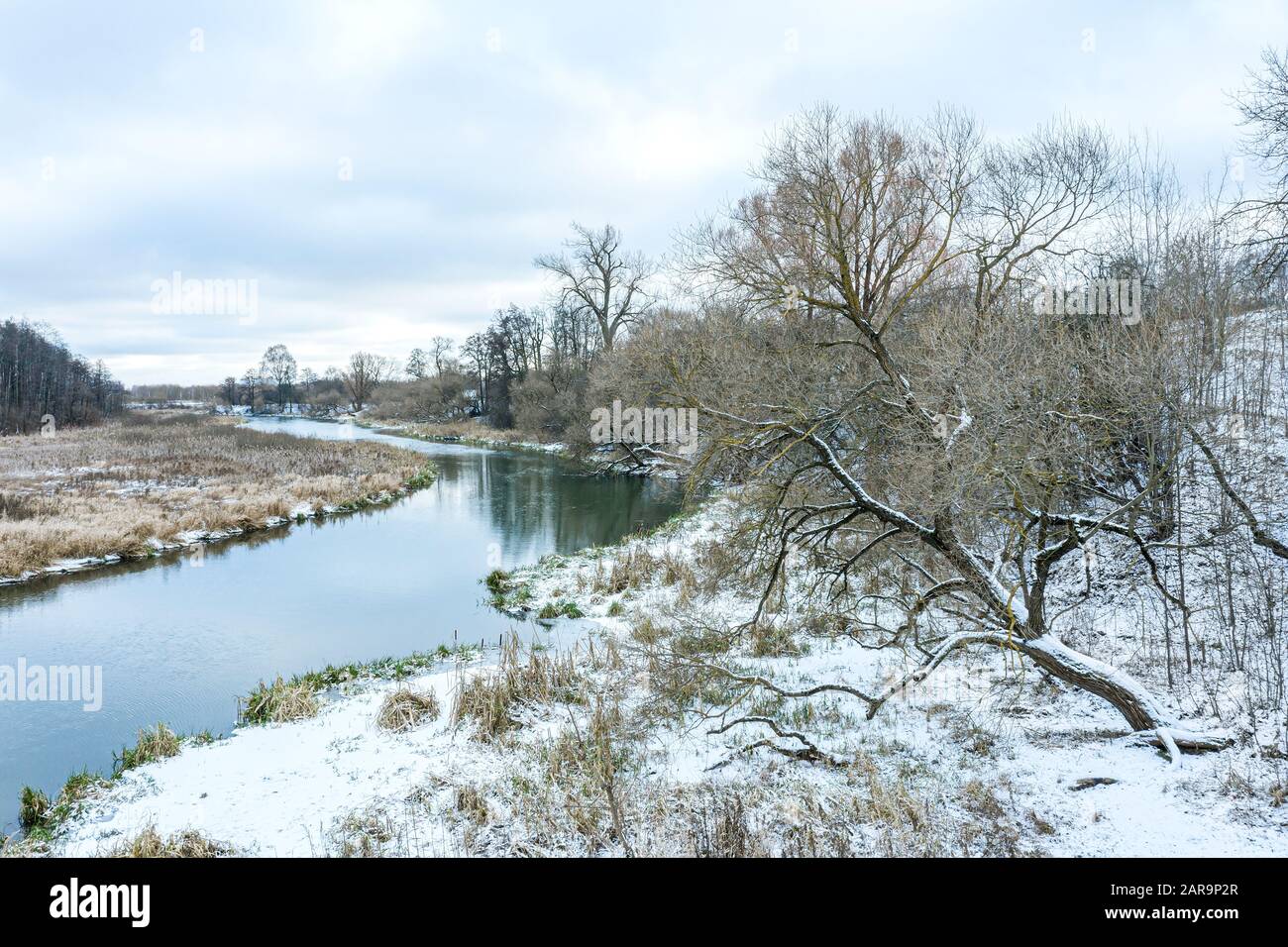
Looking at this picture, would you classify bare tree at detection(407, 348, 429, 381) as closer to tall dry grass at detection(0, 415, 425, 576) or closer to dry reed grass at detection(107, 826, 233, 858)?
tall dry grass at detection(0, 415, 425, 576)

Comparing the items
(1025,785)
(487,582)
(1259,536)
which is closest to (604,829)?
(1025,785)

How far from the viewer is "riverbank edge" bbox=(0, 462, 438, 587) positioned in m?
13.8

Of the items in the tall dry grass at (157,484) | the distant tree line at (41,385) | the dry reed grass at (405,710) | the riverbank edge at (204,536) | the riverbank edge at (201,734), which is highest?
the distant tree line at (41,385)

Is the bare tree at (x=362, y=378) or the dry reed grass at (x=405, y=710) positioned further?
the bare tree at (x=362, y=378)

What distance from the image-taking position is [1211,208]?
10352mm

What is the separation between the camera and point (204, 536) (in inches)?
690

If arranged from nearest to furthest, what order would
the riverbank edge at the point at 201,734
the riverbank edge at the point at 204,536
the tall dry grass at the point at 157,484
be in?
the riverbank edge at the point at 201,734 → the riverbank edge at the point at 204,536 → the tall dry grass at the point at 157,484

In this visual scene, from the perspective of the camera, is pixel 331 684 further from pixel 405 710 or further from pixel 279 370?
pixel 279 370

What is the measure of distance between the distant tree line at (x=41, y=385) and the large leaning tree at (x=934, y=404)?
181 ft

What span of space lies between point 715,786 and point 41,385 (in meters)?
67.1

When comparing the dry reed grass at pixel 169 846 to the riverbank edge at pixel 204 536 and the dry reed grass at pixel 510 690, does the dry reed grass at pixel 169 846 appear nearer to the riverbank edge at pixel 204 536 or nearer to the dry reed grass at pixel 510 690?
the dry reed grass at pixel 510 690

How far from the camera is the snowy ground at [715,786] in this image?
4848 mm

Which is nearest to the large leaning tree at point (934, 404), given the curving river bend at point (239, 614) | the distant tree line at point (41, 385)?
the curving river bend at point (239, 614)

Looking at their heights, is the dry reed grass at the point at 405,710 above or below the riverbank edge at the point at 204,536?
below
